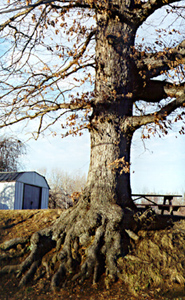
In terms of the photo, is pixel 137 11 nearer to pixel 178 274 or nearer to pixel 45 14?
pixel 45 14

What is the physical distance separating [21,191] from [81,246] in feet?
47.9

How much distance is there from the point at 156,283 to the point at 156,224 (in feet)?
5.39

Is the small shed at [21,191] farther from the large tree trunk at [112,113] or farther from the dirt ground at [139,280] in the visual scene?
the large tree trunk at [112,113]

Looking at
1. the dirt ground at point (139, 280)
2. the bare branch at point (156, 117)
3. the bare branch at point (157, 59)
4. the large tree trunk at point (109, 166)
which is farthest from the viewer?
the bare branch at point (157, 59)

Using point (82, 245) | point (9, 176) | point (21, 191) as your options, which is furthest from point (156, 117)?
point (9, 176)

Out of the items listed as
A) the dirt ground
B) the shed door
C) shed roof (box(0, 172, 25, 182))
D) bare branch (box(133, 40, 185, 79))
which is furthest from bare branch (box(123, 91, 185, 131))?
the shed door

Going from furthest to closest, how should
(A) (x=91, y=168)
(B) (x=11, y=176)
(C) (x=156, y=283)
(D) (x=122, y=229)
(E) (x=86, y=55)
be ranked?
(B) (x=11, y=176) < (E) (x=86, y=55) < (A) (x=91, y=168) < (D) (x=122, y=229) < (C) (x=156, y=283)

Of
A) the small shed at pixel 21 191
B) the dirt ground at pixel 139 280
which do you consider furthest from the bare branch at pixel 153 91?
the small shed at pixel 21 191

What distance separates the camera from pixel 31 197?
70.7 ft

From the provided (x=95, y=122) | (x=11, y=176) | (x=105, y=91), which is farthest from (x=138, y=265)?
(x=11, y=176)

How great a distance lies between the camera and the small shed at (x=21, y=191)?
766 inches

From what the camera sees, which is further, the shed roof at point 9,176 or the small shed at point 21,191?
the shed roof at point 9,176

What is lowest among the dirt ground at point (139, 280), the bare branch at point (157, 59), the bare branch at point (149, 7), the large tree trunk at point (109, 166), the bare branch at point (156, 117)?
the dirt ground at point (139, 280)

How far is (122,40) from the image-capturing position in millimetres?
7645
